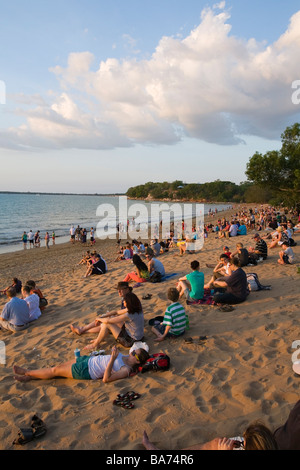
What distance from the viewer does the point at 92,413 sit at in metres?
3.16

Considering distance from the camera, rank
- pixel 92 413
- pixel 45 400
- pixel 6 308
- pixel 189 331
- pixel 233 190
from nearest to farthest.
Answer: pixel 92 413 < pixel 45 400 < pixel 189 331 < pixel 6 308 < pixel 233 190

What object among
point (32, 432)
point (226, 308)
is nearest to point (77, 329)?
point (32, 432)

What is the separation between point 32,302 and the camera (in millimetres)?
6371

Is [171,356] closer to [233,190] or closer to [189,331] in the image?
[189,331]

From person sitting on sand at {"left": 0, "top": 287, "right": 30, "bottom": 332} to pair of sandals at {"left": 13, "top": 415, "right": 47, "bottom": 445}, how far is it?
329 centimetres

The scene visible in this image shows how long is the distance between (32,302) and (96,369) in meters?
3.13

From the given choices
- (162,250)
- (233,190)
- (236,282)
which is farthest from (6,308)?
(233,190)

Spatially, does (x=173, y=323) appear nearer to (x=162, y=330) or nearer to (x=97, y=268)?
(x=162, y=330)

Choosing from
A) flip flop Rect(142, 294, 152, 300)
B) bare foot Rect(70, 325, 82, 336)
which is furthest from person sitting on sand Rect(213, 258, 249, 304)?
bare foot Rect(70, 325, 82, 336)

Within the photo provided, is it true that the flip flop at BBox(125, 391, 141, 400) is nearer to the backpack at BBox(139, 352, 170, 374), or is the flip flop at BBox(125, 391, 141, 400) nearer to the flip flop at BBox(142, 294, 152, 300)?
the backpack at BBox(139, 352, 170, 374)

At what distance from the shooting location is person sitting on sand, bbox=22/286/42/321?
6.35 meters

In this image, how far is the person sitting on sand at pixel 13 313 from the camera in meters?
5.86

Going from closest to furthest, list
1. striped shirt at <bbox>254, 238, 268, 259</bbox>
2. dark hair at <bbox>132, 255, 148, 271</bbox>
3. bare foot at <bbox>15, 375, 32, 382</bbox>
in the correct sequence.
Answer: bare foot at <bbox>15, 375, 32, 382</bbox> < dark hair at <bbox>132, 255, 148, 271</bbox> < striped shirt at <bbox>254, 238, 268, 259</bbox>
